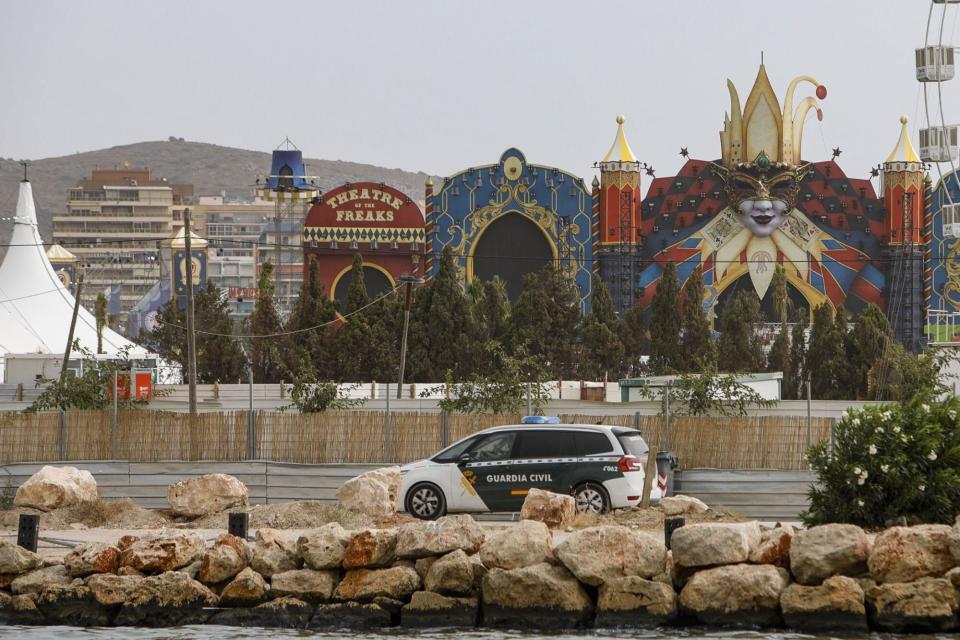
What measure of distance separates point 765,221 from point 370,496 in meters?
44.5

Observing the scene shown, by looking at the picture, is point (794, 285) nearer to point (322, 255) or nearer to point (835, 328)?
point (835, 328)

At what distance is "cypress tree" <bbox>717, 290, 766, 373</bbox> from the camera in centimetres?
6038

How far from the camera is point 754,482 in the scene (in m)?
28.6

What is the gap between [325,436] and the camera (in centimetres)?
3133

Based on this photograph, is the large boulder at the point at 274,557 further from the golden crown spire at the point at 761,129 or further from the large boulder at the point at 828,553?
the golden crown spire at the point at 761,129

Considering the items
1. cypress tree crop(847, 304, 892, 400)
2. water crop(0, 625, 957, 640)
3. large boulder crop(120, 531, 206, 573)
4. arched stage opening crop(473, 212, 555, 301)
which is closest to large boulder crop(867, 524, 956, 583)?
water crop(0, 625, 957, 640)

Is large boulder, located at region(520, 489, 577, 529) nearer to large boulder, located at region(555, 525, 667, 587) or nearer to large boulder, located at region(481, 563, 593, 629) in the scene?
large boulder, located at region(481, 563, 593, 629)

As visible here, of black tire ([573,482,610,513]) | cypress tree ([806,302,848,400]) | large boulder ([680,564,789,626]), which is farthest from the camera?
cypress tree ([806,302,848,400])

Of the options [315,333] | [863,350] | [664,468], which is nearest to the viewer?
[664,468]

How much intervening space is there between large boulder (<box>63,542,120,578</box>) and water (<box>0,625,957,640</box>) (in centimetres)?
103

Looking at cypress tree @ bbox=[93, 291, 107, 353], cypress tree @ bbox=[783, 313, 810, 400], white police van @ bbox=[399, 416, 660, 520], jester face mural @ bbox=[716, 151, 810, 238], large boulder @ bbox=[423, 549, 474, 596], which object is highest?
jester face mural @ bbox=[716, 151, 810, 238]

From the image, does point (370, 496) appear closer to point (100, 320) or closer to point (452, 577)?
point (452, 577)

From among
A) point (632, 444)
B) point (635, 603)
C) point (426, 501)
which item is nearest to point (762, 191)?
point (632, 444)

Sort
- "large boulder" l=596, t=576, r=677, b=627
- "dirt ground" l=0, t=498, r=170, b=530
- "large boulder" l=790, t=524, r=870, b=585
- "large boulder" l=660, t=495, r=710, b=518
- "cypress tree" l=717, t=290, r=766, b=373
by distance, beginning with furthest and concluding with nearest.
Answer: "cypress tree" l=717, t=290, r=766, b=373
"dirt ground" l=0, t=498, r=170, b=530
"large boulder" l=660, t=495, r=710, b=518
"large boulder" l=596, t=576, r=677, b=627
"large boulder" l=790, t=524, r=870, b=585
